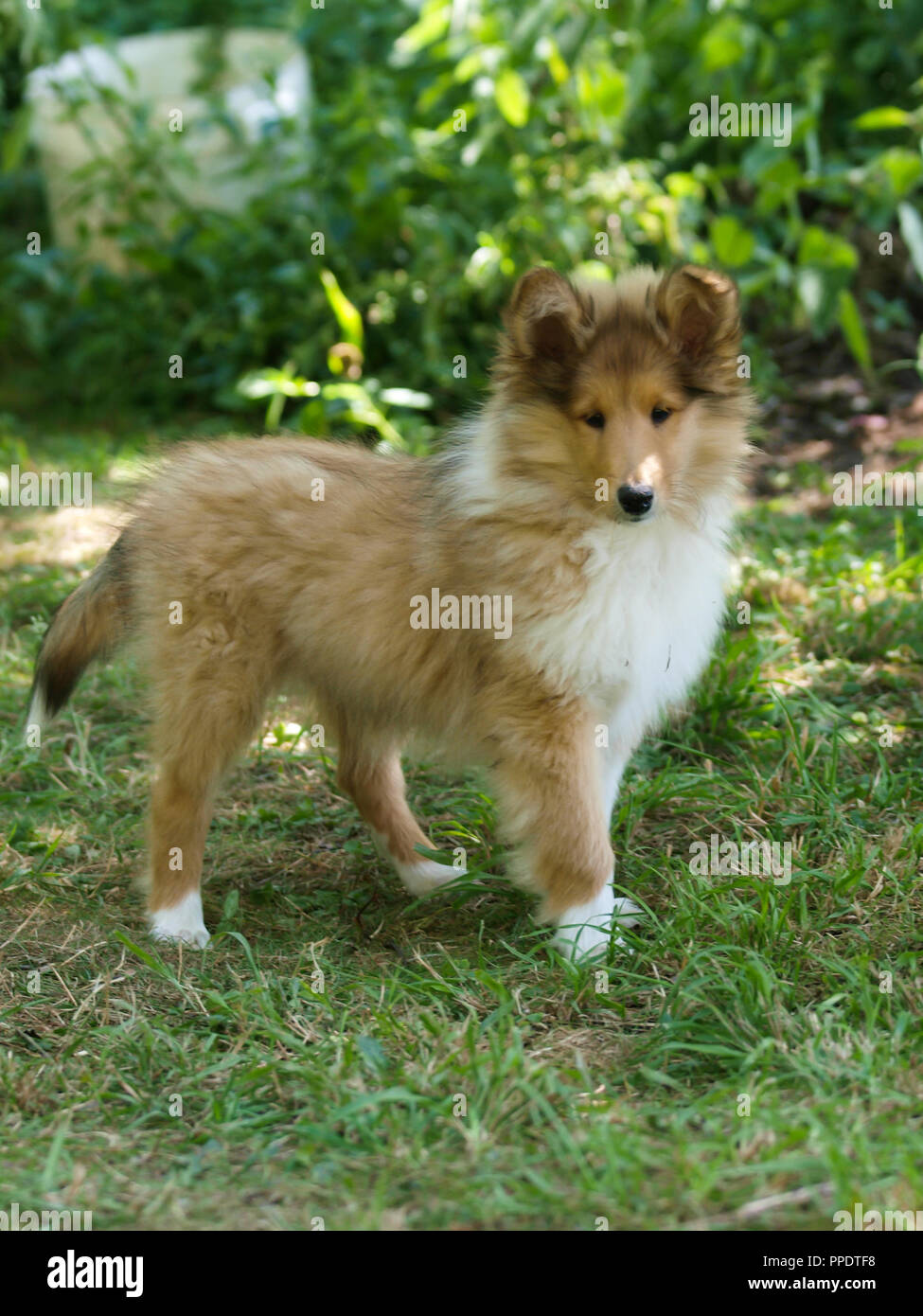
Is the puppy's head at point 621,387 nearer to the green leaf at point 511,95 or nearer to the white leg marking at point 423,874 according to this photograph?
the white leg marking at point 423,874

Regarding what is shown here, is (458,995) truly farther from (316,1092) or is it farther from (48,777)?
(48,777)

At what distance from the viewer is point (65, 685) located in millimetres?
4285

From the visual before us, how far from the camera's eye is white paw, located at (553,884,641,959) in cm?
375

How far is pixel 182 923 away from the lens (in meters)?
4.09

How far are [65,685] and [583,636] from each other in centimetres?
167

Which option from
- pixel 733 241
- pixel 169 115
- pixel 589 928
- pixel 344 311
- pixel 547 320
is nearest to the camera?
pixel 547 320

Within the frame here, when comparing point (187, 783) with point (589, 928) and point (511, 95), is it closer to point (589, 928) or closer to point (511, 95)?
point (589, 928)

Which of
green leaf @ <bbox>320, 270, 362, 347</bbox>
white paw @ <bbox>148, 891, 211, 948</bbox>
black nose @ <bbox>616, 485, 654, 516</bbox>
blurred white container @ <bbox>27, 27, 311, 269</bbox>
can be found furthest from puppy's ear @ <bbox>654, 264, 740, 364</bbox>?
blurred white container @ <bbox>27, 27, 311, 269</bbox>

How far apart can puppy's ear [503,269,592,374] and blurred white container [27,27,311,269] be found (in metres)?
4.99

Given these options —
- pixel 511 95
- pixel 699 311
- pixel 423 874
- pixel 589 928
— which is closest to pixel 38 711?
pixel 423 874

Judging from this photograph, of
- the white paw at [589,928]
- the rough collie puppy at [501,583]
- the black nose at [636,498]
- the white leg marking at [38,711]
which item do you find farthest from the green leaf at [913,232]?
the white leg marking at [38,711]

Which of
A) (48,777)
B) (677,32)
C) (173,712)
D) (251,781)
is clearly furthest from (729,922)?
(677,32)

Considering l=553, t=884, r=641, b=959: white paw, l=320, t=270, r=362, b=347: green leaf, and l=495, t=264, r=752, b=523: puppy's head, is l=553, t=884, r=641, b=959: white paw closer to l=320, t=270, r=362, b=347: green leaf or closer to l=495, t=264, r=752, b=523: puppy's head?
l=495, t=264, r=752, b=523: puppy's head

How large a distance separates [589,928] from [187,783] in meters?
1.26
